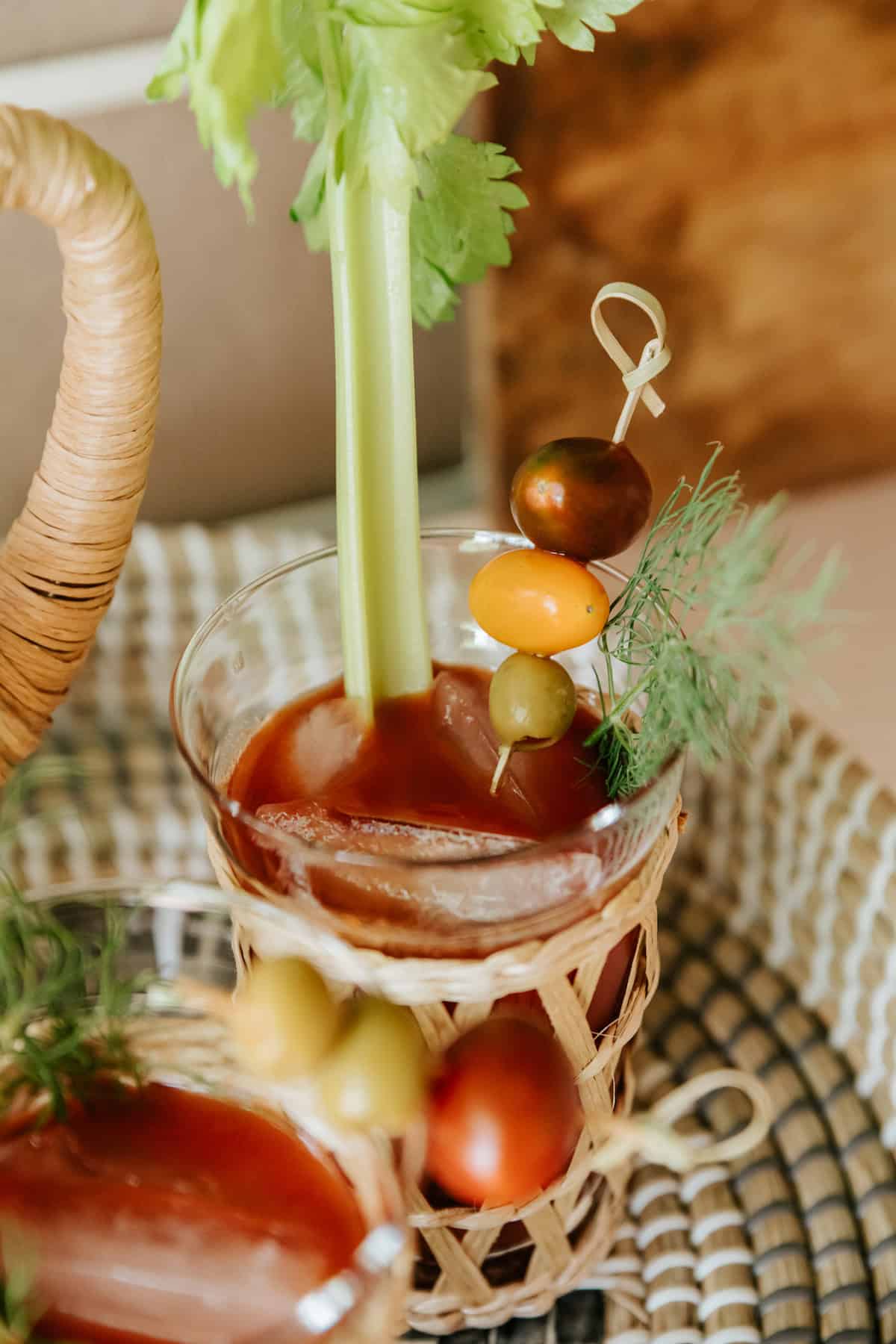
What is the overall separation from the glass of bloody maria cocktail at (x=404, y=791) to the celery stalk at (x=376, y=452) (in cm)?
2

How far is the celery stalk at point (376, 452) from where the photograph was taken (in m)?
0.45

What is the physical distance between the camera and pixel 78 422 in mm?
465

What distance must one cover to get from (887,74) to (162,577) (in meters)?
0.60

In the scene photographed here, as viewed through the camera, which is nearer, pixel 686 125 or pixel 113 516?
pixel 113 516

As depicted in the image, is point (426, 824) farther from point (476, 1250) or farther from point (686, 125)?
point (686, 125)

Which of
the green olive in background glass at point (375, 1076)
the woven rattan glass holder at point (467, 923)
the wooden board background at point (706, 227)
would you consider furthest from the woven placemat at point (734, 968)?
the wooden board background at point (706, 227)

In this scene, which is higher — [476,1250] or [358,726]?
[358,726]

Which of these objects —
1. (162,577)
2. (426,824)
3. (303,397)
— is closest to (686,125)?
(303,397)

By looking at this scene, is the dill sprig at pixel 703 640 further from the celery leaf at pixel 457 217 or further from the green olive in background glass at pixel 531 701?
the celery leaf at pixel 457 217

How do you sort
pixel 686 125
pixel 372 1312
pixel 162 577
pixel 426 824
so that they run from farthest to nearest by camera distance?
1. pixel 686 125
2. pixel 162 577
3. pixel 426 824
4. pixel 372 1312

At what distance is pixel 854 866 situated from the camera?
62 cm

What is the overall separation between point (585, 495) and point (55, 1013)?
0.24 metres

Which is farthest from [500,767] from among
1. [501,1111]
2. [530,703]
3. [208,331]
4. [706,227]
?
[706,227]

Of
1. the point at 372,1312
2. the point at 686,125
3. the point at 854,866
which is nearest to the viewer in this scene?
the point at 372,1312
